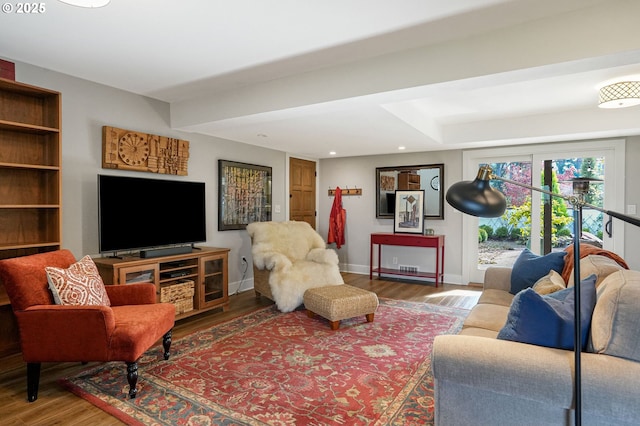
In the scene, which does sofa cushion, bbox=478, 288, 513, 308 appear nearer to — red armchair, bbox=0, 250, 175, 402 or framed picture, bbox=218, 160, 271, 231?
red armchair, bbox=0, 250, 175, 402

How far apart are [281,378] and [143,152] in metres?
2.60

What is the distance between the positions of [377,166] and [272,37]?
403 cm

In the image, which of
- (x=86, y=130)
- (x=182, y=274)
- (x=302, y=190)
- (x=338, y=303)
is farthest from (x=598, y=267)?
(x=302, y=190)

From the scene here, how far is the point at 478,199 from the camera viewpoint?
1.39m

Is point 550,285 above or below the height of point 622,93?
below

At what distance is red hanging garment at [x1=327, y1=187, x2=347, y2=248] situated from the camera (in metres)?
6.39

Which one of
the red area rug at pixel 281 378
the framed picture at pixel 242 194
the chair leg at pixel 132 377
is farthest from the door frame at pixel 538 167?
the chair leg at pixel 132 377

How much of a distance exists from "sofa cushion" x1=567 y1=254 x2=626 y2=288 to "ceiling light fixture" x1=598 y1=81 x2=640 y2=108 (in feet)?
5.08

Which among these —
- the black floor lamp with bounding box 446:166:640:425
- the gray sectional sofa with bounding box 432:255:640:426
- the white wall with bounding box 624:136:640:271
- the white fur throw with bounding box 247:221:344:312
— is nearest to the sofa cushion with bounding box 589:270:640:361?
the gray sectional sofa with bounding box 432:255:640:426

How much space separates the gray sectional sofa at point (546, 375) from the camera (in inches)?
53.6

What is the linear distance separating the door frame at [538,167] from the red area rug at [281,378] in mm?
2166

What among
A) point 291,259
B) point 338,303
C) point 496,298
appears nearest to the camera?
point 496,298

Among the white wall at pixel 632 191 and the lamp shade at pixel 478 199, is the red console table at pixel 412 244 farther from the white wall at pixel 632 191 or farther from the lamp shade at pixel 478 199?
the lamp shade at pixel 478 199

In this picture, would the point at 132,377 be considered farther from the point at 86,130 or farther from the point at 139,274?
the point at 86,130
